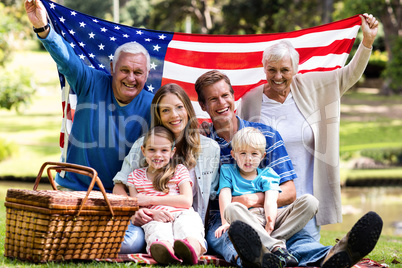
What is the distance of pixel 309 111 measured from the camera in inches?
192

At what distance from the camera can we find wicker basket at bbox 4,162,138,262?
11.4 feet

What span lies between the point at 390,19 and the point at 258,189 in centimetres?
1872

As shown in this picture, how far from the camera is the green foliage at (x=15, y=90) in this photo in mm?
11984

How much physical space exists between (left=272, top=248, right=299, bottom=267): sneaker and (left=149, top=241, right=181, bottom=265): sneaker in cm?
68

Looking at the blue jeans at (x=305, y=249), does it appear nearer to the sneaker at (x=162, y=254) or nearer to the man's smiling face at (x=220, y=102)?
the sneaker at (x=162, y=254)

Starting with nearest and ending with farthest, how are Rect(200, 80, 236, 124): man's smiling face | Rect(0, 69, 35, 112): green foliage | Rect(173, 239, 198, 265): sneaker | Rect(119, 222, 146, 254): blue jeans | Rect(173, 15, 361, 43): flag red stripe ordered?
Rect(173, 239, 198, 265): sneaker → Rect(119, 222, 146, 254): blue jeans → Rect(200, 80, 236, 124): man's smiling face → Rect(173, 15, 361, 43): flag red stripe → Rect(0, 69, 35, 112): green foliage

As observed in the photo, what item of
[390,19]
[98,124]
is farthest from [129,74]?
[390,19]

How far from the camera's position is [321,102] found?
16.3 feet

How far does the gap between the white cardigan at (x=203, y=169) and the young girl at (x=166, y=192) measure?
0.11 meters

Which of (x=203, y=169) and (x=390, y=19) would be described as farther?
(x=390, y=19)

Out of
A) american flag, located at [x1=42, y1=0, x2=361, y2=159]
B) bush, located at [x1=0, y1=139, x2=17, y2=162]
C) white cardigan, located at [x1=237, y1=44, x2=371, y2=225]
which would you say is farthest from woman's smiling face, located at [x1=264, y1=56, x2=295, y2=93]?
bush, located at [x1=0, y1=139, x2=17, y2=162]

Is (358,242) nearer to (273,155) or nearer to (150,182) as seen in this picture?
(273,155)

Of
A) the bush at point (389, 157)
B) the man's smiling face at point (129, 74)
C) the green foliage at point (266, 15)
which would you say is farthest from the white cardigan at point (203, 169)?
the green foliage at point (266, 15)

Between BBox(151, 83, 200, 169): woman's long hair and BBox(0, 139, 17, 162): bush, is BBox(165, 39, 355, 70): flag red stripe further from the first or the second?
BBox(0, 139, 17, 162): bush
